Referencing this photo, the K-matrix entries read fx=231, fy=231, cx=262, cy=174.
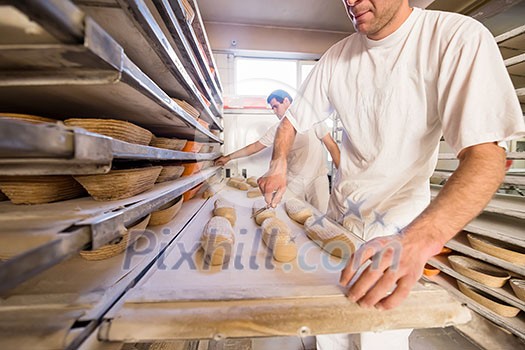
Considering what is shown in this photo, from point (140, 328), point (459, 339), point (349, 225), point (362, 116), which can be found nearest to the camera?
point (140, 328)

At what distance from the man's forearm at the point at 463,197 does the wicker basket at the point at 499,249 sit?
1.25 meters

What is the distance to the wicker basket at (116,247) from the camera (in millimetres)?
674

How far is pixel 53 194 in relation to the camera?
58cm

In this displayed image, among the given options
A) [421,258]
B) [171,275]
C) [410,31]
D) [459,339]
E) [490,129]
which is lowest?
[459,339]

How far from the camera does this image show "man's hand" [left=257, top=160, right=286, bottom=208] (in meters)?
1.08

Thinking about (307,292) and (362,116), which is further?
(362,116)

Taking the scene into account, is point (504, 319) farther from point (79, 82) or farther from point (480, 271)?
point (79, 82)

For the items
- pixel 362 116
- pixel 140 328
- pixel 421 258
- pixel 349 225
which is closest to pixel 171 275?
pixel 140 328

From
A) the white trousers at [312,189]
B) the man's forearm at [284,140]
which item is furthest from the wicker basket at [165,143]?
the white trousers at [312,189]

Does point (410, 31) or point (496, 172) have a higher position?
→ point (410, 31)

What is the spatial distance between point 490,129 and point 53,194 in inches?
44.8

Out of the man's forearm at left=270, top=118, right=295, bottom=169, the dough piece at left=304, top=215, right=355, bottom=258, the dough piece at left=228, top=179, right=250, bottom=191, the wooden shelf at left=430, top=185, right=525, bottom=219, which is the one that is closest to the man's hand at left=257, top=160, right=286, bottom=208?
the man's forearm at left=270, top=118, right=295, bottom=169

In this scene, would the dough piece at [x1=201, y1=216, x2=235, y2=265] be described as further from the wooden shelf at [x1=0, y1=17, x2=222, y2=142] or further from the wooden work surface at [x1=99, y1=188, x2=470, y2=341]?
the wooden shelf at [x1=0, y1=17, x2=222, y2=142]

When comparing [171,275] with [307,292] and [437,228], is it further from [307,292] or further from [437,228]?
[437,228]
